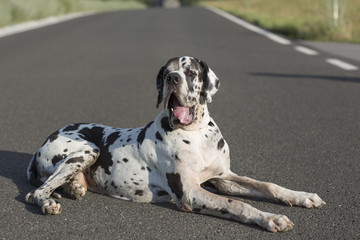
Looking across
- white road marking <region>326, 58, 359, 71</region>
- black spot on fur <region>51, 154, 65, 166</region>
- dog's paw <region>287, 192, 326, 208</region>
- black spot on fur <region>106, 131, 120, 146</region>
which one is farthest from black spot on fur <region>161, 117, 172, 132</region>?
white road marking <region>326, 58, 359, 71</region>

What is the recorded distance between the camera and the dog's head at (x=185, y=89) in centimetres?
464

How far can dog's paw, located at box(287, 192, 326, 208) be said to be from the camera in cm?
457

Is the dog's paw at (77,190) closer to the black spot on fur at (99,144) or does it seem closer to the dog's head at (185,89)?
the black spot on fur at (99,144)

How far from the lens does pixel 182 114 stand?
4.66 m

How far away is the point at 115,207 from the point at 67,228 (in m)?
0.52

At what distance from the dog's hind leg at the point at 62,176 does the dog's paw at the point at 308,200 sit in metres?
1.57

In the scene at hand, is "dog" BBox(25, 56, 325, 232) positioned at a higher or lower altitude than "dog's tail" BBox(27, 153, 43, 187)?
higher

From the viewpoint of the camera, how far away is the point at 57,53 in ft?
50.0

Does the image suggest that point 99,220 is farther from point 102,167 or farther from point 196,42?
point 196,42

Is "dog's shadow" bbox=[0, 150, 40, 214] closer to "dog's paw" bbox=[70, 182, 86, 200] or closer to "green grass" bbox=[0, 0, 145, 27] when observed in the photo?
"dog's paw" bbox=[70, 182, 86, 200]

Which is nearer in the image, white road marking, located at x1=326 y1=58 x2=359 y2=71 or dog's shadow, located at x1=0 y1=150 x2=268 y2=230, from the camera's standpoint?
dog's shadow, located at x1=0 y1=150 x2=268 y2=230

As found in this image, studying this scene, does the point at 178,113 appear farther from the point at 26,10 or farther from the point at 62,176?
the point at 26,10

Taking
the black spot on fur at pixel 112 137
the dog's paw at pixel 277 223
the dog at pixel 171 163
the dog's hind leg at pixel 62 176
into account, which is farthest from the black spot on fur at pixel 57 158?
the dog's paw at pixel 277 223

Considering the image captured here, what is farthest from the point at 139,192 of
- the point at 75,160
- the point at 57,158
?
the point at 57,158
